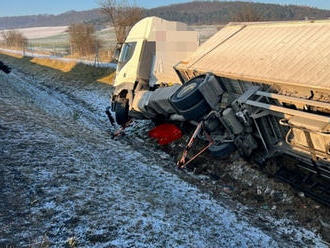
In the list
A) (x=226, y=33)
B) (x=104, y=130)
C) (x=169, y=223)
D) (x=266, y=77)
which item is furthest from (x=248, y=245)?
(x=104, y=130)

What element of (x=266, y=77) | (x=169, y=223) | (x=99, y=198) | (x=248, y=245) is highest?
(x=266, y=77)

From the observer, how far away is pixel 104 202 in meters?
5.86

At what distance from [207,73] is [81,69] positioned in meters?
19.7

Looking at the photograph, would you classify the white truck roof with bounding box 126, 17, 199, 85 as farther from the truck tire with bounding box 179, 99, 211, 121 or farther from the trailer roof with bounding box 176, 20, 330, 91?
the truck tire with bounding box 179, 99, 211, 121

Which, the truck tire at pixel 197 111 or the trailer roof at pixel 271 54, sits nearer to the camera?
the trailer roof at pixel 271 54

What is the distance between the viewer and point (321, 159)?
6309 millimetres

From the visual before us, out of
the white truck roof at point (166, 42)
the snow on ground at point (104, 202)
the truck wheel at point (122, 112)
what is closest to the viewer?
the snow on ground at point (104, 202)

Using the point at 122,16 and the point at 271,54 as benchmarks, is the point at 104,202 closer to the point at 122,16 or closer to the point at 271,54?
the point at 271,54

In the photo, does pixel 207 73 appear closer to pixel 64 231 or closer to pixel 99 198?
pixel 99 198

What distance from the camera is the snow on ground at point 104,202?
4871mm

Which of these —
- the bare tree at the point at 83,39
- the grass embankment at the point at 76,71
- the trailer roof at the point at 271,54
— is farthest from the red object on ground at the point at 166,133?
the bare tree at the point at 83,39

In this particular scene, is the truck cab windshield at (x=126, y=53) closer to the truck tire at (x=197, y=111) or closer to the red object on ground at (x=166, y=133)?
the red object on ground at (x=166, y=133)

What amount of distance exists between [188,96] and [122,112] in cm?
444

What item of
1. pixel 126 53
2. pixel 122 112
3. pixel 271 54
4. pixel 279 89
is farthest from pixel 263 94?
pixel 126 53
